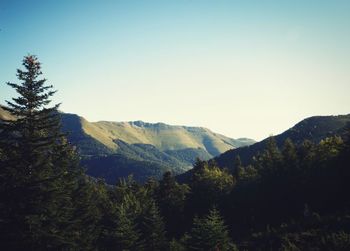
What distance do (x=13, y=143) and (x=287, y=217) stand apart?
4182 centimetres

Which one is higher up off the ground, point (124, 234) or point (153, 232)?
point (124, 234)

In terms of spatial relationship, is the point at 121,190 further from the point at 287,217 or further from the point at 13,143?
the point at 13,143

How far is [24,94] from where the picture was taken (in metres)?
27.3

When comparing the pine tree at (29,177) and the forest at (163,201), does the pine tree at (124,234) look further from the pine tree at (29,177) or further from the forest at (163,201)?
the pine tree at (29,177)

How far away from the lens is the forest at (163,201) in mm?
25828

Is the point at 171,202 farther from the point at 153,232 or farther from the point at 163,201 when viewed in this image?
the point at 153,232

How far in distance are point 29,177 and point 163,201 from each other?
149 ft

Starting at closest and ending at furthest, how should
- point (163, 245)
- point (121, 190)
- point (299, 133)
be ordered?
point (163, 245) → point (121, 190) → point (299, 133)

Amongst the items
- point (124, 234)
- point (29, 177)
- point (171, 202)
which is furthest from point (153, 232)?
point (29, 177)

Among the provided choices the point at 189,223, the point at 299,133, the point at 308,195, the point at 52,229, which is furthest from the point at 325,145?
the point at 299,133

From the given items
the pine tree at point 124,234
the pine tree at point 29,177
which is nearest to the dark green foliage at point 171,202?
the pine tree at point 124,234

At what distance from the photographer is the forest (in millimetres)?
25828

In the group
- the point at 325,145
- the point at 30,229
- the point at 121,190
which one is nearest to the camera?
the point at 30,229

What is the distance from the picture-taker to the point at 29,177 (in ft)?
86.1
